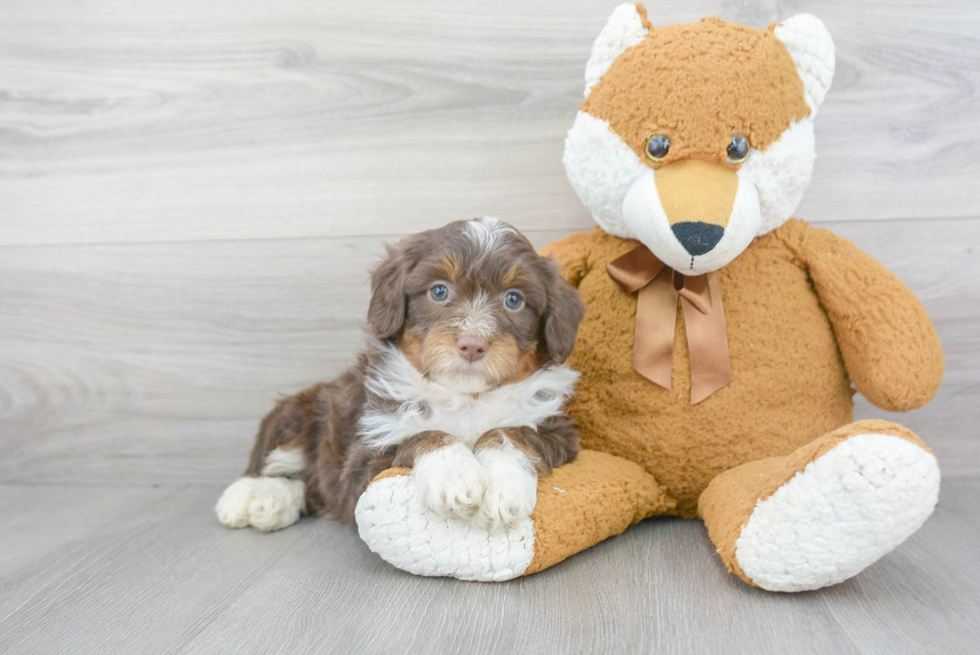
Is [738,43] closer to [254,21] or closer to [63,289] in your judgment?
[254,21]

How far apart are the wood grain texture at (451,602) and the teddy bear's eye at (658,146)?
3.25 feet

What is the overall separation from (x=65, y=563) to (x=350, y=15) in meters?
1.90

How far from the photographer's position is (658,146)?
184 centimetres

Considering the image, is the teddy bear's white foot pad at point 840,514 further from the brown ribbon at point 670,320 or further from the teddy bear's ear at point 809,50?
the teddy bear's ear at point 809,50

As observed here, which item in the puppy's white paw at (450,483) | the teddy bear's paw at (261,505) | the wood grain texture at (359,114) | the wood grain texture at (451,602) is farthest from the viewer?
the wood grain texture at (359,114)

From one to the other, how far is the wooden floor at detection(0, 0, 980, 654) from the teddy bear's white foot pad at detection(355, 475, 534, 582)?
54 cm

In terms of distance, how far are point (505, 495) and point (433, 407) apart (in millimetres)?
367

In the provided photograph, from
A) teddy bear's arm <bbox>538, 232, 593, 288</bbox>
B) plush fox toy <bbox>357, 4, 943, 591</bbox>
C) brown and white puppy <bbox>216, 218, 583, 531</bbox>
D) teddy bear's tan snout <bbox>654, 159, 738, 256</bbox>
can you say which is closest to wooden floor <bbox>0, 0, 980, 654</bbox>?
teddy bear's arm <bbox>538, 232, 593, 288</bbox>

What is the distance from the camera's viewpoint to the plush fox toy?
1687 millimetres

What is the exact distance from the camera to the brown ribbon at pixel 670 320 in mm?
1960

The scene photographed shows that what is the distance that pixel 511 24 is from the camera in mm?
2535

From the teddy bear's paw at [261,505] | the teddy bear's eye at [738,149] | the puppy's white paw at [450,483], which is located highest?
the teddy bear's eye at [738,149]

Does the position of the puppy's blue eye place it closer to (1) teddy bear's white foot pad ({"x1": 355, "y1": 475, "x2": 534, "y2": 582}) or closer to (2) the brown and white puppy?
(2) the brown and white puppy

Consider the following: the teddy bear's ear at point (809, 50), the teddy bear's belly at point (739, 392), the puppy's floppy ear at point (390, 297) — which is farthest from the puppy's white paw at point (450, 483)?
the teddy bear's ear at point (809, 50)
